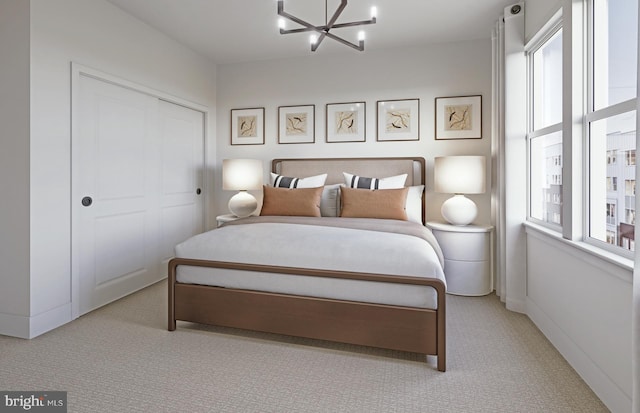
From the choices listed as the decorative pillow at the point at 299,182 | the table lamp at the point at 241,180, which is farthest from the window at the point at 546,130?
the table lamp at the point at 241,180

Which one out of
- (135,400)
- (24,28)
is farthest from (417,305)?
(24,28)

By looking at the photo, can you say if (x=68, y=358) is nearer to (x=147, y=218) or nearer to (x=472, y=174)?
(x=147, y=218)

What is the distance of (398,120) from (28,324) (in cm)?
386

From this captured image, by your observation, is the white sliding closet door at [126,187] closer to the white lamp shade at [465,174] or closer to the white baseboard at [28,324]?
the white baseboard at [28,324]

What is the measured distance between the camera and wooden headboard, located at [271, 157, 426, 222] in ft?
13.3

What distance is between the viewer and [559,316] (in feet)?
7.58

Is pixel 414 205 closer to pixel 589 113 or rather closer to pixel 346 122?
pixel 346 122

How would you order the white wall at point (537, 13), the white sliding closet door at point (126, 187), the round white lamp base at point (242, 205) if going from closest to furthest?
the white wall at point (537, 13), the white sliding closet door at point (126, 187), the round white lamp base at point (242, 205)

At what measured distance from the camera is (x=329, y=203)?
3801mm

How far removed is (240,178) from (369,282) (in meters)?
2.56

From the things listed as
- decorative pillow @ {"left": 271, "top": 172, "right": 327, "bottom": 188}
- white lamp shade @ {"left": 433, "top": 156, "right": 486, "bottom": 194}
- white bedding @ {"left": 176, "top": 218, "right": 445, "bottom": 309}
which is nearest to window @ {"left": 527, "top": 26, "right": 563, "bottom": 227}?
white lamp shade @ {"left": 433, "top": 156, "right": 486, "bottom": 194}

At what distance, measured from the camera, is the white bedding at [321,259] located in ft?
6.85

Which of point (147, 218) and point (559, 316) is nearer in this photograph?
point (559, 316)

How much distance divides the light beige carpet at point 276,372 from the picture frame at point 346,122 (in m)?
2.50
